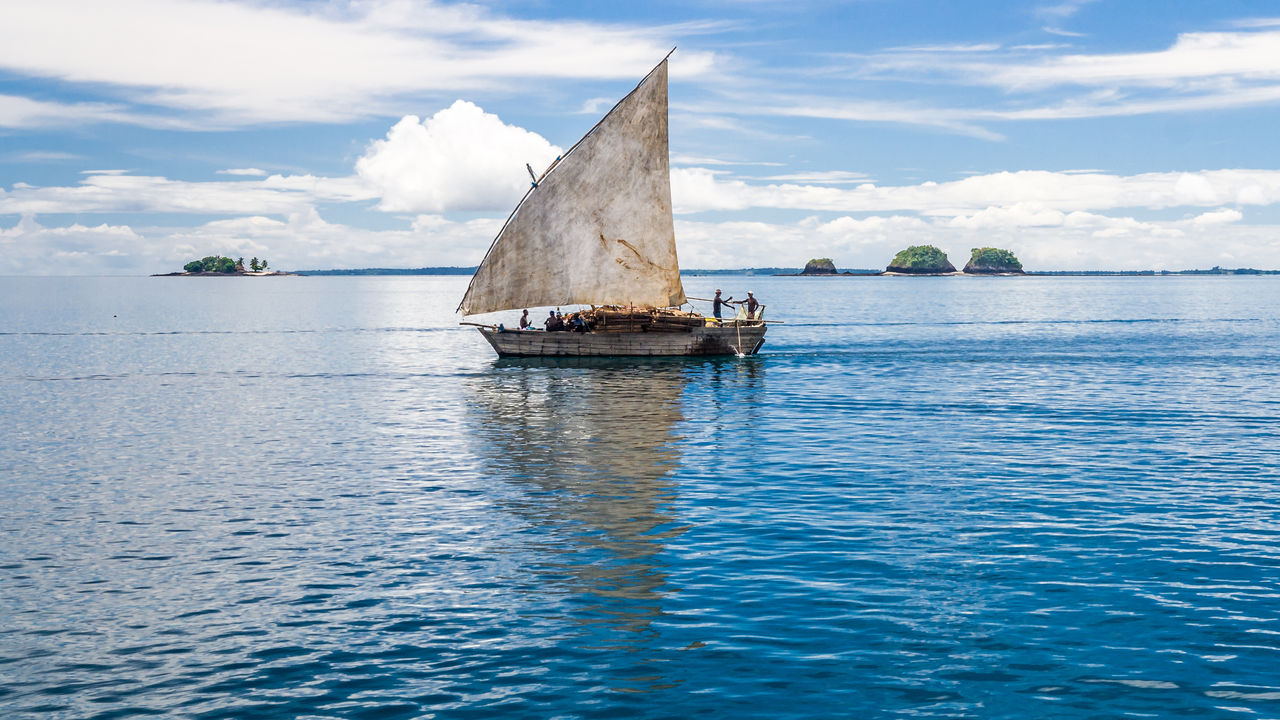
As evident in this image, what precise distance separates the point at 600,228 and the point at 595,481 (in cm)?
3933

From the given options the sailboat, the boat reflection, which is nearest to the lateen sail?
the sailboat

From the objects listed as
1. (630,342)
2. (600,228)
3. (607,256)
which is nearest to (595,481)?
(600,228)

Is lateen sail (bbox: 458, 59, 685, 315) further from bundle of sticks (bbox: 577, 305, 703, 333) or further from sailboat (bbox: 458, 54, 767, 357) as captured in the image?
bundle of sticks (bbox: 577, 305, 703, 333)

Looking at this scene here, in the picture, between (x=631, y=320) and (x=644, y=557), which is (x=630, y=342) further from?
(x=644, y=557)

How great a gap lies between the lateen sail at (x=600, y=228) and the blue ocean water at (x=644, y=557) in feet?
67.8

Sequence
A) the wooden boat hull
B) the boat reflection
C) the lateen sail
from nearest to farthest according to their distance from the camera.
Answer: the boat reflection
the lateen sail
the wooden boat hull

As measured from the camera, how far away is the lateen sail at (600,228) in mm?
64000

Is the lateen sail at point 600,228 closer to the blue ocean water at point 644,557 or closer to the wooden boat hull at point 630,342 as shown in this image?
the wooden boat hull at point 630,342

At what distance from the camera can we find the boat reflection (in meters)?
17.7

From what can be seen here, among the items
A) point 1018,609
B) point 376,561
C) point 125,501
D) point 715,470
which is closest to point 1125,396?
point 715,470

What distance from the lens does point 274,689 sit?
14.0m

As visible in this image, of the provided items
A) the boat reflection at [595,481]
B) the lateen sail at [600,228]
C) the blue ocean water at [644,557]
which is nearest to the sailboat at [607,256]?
the lateen sail at [600,228]

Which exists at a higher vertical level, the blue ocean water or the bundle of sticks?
the bundle of sticks

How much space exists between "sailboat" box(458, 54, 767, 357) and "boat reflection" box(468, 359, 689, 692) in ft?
31.7
